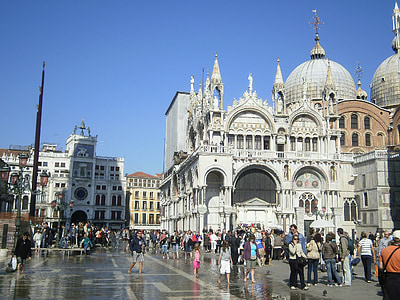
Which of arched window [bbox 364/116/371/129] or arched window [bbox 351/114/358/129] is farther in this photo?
arched window [bbox 364/116/371/129]

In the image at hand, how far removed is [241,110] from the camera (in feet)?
157

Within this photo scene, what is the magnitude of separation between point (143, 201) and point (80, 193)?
13.3 metres

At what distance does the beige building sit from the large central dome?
1456 inches

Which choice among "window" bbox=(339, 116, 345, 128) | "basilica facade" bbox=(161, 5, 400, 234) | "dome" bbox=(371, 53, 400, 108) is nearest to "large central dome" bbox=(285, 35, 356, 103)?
"dome" bbox=(371, 53, 400, 108)

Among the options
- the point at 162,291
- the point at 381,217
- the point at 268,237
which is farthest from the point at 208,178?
the point at 162,291

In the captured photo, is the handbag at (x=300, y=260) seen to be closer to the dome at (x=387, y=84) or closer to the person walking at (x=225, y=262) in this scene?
the person walking at (x=225, y=262)

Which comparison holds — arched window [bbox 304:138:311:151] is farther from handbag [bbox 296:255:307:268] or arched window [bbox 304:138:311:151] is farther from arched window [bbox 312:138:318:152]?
handbag [bbox 296:255:307:268]

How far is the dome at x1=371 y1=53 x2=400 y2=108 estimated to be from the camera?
61094 mm

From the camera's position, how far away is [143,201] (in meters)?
88.0

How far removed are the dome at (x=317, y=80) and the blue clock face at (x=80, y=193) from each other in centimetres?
4179

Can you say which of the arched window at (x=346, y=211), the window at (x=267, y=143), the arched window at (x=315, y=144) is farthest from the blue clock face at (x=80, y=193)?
the arched window at (x=346, y=211)

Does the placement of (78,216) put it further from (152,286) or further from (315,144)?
(152,286)

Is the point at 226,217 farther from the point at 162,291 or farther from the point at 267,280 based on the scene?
the point at 162,291

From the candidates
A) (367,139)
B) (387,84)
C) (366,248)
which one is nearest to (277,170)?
(367,139)
